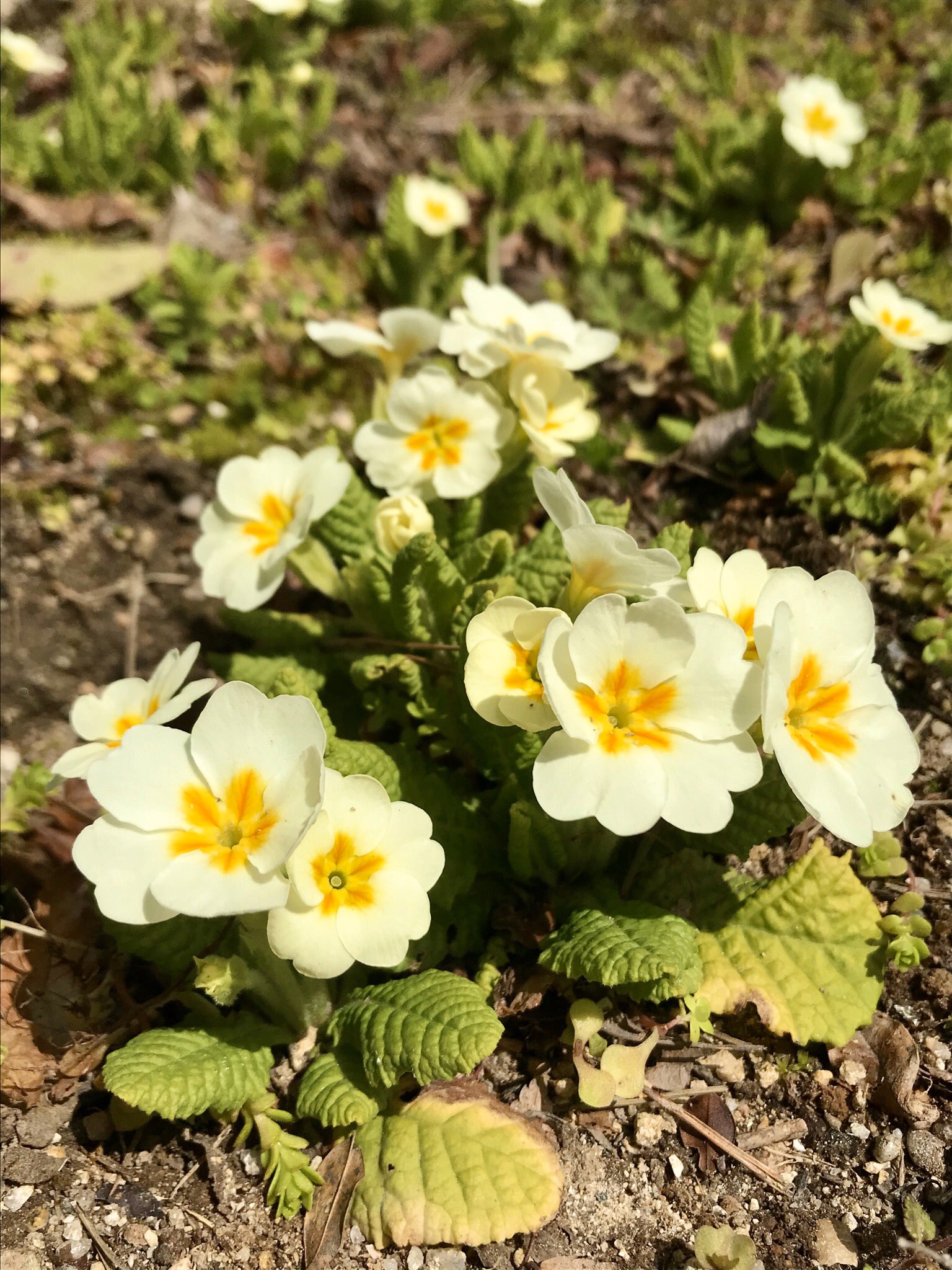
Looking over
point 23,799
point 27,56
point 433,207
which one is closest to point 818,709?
point 23,799

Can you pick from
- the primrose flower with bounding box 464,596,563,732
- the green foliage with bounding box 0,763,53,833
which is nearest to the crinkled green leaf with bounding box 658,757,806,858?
the primrose flower with bounding box 464,596,563,732

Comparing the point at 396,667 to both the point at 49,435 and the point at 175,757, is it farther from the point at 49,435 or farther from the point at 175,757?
the point at 49,435

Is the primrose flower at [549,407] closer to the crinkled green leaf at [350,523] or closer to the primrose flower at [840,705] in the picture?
the crinkled green leaf at [350,523]

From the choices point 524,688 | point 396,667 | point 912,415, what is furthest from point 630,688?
point 912,415

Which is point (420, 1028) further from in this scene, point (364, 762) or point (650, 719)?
point (650, 719)

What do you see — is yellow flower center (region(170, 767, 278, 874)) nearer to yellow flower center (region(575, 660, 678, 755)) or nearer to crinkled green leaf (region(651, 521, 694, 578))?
yellow flower center (region(575, 660, 678, 755))

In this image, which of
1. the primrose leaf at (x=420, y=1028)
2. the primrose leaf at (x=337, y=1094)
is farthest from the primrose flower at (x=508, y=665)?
the primrose leaf at (x=337, y=1094)
